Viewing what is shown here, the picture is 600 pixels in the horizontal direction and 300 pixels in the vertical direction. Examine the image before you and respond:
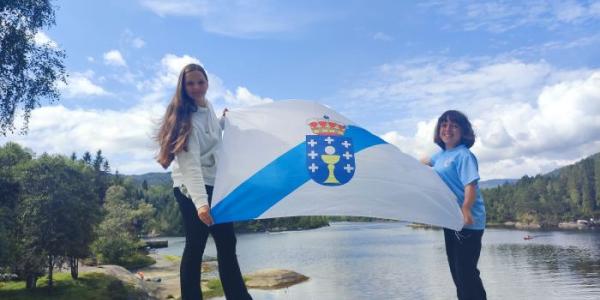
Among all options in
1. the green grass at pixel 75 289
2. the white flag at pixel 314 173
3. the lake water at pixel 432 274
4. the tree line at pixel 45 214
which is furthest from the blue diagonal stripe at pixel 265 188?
the lake water at pixel 432 274

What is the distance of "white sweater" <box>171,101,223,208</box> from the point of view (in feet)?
12.3

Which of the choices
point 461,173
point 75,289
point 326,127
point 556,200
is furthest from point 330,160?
point 556,200

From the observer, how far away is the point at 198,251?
3.86m

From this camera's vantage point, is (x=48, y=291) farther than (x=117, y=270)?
No

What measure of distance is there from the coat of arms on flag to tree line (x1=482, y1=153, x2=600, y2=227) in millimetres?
122175

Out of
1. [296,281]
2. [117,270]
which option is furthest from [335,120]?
[296,281]

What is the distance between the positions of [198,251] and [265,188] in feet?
2.44

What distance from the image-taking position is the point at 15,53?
15.7m

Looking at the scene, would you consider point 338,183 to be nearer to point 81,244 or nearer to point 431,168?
point 431,168

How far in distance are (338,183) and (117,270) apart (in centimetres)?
3022

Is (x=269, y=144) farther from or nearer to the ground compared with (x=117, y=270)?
farther from the ground

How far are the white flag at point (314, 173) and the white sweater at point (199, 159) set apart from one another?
3.9 inches

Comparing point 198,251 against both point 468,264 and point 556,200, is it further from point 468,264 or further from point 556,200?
point 556,200

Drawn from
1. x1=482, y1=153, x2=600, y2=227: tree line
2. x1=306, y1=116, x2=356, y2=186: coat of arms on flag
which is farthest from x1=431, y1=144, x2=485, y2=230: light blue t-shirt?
x1=482, y1=153, x2=600, y2=227: tree line
